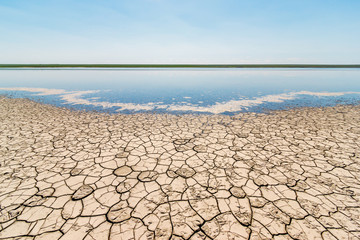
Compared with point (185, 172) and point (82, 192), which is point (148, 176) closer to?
point (185, 172)

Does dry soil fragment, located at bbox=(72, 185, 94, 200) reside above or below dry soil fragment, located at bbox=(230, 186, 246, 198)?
above

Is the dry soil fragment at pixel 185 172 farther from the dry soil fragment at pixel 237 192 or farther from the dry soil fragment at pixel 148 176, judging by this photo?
the dry soil fragment at pixel 237 192

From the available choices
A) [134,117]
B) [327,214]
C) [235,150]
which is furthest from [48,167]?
[327,214]

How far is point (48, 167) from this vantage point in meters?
2.71

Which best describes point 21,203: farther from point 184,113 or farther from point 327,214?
point 184,113

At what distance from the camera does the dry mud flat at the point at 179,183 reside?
5.61 feet

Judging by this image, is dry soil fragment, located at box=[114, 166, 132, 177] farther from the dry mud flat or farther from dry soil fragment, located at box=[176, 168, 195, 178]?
dry soil fragment, located at box=[176, 168, 195, 178]

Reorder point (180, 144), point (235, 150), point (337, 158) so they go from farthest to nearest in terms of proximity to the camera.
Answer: point (180, 144), point (235, 150), point (337, 158)

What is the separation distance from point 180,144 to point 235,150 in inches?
47.9

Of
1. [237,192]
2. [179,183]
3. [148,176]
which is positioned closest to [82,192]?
[148,176]

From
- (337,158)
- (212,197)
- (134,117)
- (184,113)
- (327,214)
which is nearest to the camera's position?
(327,214)

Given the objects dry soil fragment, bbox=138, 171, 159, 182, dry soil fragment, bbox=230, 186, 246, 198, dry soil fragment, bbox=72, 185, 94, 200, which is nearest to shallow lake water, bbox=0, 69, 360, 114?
dry soil fragment, bbox=138, 171, 159, 182

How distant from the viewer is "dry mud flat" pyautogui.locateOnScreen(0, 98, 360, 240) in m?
1.71

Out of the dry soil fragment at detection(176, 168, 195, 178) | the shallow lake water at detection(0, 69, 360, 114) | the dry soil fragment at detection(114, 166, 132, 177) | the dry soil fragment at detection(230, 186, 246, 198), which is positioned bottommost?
the dry soil fragment at detection(230, 186, 246, 198)
